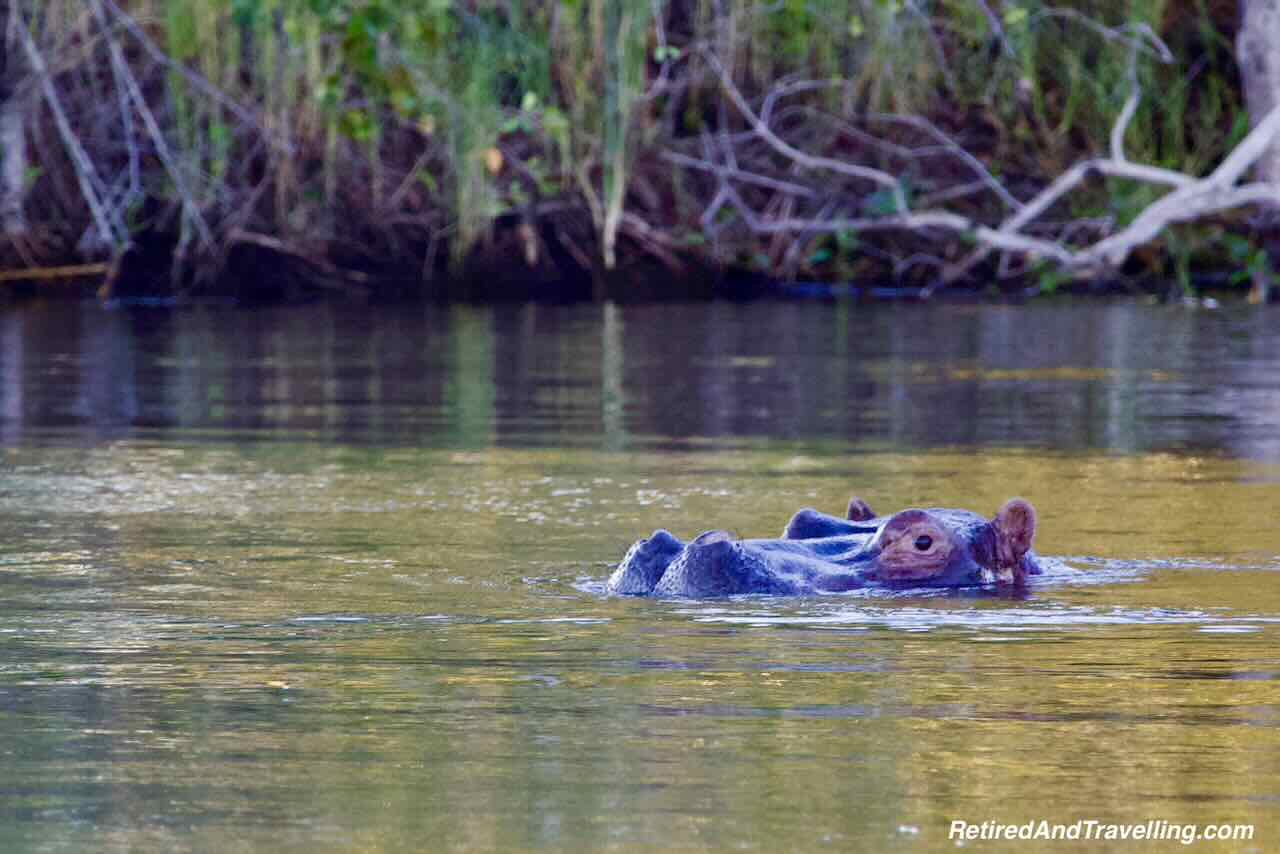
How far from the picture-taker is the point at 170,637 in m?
5.33

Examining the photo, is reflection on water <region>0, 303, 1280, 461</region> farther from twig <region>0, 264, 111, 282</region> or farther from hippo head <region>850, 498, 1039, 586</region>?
hippo head <region>850, 498, 1039, 586</region>

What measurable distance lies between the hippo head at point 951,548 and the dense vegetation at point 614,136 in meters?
11.5

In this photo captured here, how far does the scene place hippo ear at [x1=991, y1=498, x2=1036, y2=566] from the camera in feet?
19.6

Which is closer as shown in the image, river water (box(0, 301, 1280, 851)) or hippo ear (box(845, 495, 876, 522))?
river water (box(0, 301, 1280, 851))

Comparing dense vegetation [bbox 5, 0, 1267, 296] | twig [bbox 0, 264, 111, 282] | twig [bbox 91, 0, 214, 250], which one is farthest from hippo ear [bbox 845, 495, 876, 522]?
twig [bbox 0, 264, 111, 282]

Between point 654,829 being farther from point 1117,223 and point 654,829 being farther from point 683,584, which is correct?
point 1117,223

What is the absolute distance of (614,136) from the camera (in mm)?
18125

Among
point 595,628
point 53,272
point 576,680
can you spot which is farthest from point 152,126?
point 576,680

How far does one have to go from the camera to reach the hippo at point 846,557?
5.68 meters

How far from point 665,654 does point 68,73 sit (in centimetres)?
1561

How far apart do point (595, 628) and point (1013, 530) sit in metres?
1.07

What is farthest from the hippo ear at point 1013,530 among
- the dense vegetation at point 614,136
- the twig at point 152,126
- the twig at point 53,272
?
the twig at point 53,272

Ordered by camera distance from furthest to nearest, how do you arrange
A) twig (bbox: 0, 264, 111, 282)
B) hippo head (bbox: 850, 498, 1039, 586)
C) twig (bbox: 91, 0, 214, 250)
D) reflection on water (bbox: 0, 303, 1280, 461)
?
twig (bbox: 0, 264, 111, 282) < twig (bbox: 91, 0, 214, 250) < reflection on water (bbox: 0, 303, 1280, 461) < hippo head (bbox: 850, 498, 1039, 586)

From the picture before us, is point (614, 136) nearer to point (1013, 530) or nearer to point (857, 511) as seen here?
point (857, 511)
